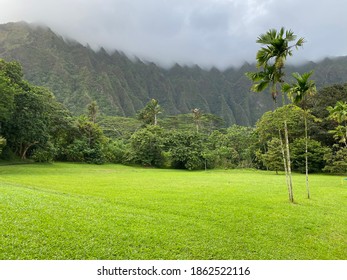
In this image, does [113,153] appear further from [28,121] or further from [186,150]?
[28,121]

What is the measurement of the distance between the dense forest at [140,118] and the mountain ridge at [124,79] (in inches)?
27.2

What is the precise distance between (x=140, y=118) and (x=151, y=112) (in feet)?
14.8

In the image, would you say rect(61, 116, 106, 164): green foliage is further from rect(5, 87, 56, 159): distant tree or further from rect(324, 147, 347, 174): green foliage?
rect(324, 147, 347, 174): green foliage

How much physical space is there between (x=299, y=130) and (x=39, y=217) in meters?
50.2

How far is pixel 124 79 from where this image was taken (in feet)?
501

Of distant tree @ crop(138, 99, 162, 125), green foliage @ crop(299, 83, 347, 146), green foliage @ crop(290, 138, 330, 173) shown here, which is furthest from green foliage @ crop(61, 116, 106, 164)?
green foliage @ crop(299, 83, 347, 146)

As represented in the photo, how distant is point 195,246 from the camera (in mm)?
7477

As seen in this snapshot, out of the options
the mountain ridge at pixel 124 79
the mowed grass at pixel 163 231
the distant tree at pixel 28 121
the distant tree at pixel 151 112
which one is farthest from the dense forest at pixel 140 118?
the mowed grass at pixel 163 231

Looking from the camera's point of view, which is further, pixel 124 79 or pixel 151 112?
pixel 124 79

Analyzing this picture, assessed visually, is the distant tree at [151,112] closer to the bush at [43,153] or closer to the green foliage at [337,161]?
the bush at [43,153]

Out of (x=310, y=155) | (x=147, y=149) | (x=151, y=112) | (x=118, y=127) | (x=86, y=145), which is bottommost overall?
(x=310, y=155)

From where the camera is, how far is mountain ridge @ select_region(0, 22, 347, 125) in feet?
359

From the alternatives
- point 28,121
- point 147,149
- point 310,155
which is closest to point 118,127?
point 147,149
